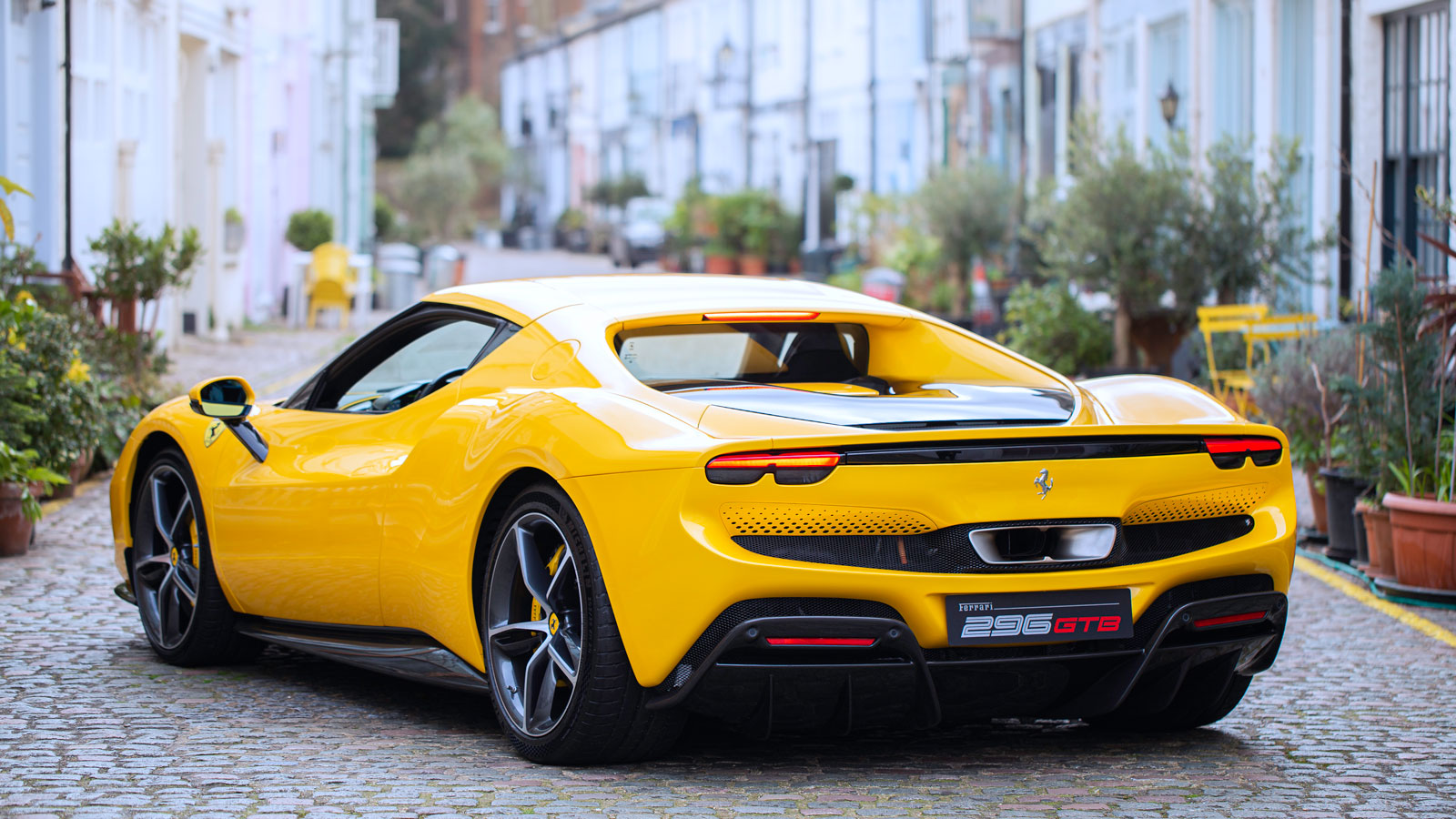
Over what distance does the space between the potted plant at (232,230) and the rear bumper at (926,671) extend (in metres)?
20.1

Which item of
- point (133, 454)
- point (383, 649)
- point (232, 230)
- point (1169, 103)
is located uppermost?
point (1169, 103)

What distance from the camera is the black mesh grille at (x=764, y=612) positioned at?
4078mm

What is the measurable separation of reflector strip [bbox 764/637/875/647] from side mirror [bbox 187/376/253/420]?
2.44 meters

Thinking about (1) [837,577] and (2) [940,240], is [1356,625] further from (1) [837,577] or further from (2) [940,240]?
(2) [940,240]

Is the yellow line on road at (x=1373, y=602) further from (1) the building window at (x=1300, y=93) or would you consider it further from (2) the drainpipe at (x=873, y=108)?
(2) the drainpipe at (x=873, y=108)

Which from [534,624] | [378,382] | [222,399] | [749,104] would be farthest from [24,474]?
[749,104]

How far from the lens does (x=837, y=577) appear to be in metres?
4.08

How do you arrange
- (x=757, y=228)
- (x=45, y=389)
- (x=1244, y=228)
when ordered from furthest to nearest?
(x=757, y=228)
(x=1244, y=228)
(x=45, y=389)

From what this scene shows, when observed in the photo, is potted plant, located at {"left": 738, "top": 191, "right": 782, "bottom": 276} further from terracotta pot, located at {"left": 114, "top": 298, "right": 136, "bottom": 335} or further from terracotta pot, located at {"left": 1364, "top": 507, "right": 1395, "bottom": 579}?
terracotta pot, located at {"left": 1364, "top": 507, "right": 1395, "bottom": 579}

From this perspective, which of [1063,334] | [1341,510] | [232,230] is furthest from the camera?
[232,230]

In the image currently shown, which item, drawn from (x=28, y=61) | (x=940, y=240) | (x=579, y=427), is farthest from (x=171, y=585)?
(x=940, y=240)

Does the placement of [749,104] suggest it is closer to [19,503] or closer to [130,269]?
[130,269]

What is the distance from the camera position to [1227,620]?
451 centimetres

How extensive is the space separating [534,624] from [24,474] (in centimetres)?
424
